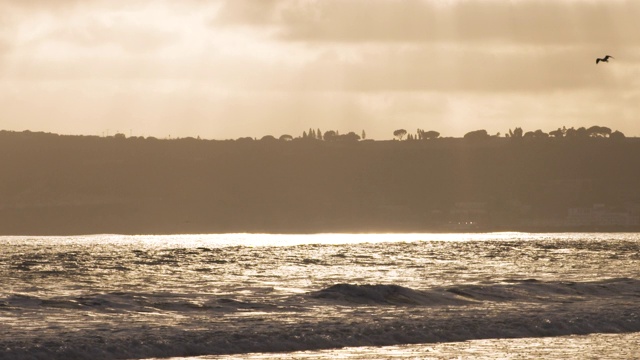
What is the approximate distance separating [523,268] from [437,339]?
40176mm

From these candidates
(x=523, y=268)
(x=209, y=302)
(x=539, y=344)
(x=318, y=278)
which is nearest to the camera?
(x=539, y=344)

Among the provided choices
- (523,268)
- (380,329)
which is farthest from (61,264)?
(380,329)

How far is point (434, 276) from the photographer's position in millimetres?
70562

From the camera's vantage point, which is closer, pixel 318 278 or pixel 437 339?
pixel 437 339

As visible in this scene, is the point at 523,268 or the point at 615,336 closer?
the point at 615,336

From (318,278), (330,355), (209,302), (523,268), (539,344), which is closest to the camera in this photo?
(330,355)

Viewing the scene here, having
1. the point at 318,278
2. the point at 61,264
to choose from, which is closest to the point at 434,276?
the point at 318,278

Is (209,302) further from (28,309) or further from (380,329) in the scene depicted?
(380,329)

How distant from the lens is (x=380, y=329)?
42125 mm

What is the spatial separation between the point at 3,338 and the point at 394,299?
20.5 m

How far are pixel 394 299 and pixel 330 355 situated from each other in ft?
54.9

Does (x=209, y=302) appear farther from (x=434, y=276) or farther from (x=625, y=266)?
(x=625, y=266)

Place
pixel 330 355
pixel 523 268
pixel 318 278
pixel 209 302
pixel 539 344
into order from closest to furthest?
pixel 330 355 → pixel 539 344 → pixel 209 302 → pixel 318 278 → pixel 523 268

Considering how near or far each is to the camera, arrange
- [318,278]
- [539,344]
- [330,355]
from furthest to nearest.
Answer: [318,278] < [539,344] < [330,355]
